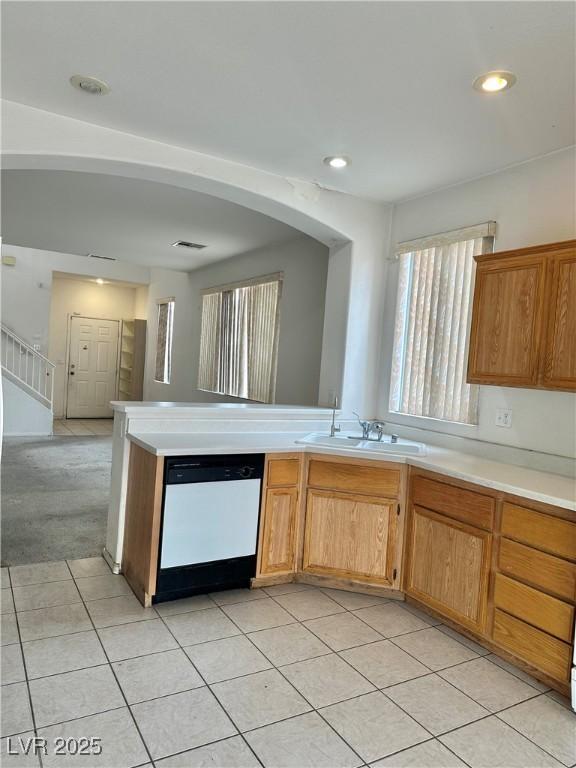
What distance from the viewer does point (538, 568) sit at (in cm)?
236

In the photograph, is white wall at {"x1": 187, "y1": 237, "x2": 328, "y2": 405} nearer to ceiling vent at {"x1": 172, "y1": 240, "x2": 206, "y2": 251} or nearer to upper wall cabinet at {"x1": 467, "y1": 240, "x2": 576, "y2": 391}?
ceiling vent at {"x1": 172, "y1": 240, "x2": 206, "y2": 251}

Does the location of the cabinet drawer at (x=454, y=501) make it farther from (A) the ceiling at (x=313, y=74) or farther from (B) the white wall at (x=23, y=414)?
(B) the white wall at (x=23, y=414)

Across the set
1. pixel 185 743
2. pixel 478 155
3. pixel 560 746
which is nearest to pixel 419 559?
pixel 560 746

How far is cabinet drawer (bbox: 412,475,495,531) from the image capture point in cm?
258

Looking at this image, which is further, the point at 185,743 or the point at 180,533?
the point at 180,533

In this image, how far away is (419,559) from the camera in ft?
9.73

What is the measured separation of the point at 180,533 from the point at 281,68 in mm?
2311

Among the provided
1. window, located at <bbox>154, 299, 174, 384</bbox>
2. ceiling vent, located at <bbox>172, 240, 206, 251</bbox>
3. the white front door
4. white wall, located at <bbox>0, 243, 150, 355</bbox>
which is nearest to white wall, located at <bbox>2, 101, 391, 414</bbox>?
ceiling vent, located at <bbox>172, 240, 206, 251</bbox>

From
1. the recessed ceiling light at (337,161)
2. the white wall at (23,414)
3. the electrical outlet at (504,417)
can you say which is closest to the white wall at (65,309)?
the white wall at (23,414)

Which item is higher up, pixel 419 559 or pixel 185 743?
pixel 419 559

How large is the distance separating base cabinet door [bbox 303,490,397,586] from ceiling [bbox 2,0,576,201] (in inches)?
81.4

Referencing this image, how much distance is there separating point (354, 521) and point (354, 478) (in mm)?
257

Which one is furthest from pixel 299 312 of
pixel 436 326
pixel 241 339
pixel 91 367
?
pixel 91 367

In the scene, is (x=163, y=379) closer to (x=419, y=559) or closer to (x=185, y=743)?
(x=419, y=559)
